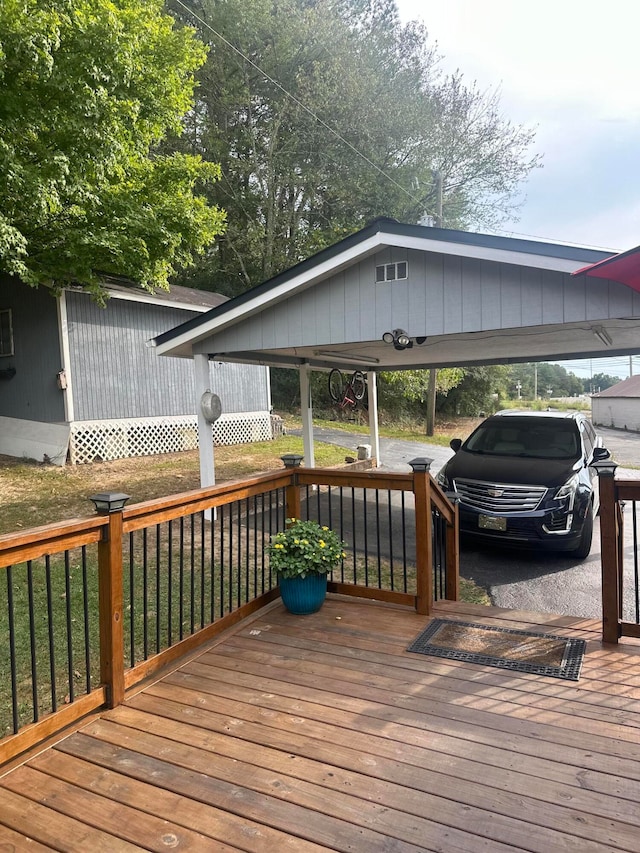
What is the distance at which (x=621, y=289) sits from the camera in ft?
15.5

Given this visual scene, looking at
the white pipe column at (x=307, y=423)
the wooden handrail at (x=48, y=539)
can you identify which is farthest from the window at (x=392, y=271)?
the wooden handrail at (x=48, y=539)

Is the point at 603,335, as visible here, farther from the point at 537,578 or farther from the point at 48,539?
the point at 48,539

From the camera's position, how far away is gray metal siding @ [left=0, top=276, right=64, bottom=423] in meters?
11.3

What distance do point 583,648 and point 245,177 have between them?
2252cm

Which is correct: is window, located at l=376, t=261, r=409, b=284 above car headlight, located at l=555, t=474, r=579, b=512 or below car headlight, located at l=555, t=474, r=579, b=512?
above

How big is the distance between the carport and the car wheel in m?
2.04

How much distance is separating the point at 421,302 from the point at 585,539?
3.12 m

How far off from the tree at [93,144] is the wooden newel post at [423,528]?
664cm

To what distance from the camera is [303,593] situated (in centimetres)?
378

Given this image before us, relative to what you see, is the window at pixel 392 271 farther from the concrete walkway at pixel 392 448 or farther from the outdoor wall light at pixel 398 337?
the concrete walkway at pixel 392 448

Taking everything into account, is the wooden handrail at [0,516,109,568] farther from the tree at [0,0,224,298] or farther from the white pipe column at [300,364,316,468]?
the white pipe column at [300,364,316,468]

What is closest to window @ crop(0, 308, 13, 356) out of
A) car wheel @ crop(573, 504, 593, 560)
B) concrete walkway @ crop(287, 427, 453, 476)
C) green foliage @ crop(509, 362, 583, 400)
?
concrete walkway @ crop(287, 427, 453, 476)

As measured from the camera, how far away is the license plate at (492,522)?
5.59m

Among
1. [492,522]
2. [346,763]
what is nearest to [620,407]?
[492,522]
